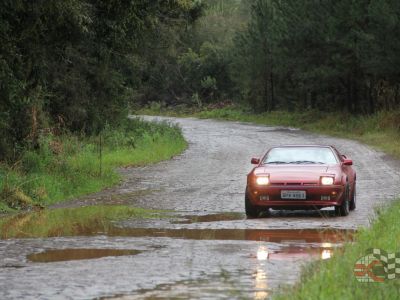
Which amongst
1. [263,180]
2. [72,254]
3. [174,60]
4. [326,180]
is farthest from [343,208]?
[174,60]

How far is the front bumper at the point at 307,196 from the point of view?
14922 mm

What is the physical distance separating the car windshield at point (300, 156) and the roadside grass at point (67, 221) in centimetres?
259

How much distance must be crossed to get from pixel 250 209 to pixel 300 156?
1.80 metres

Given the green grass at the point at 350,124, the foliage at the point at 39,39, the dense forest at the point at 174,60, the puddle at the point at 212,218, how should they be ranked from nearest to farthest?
the puddle at the point at 212,218 < the foliage at the point at 39,39 < the dense forest at the point at 174,60 < the green grass at the point at 350,124

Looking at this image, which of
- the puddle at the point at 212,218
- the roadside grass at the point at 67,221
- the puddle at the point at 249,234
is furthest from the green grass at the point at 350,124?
the puddle at the point at 249,234

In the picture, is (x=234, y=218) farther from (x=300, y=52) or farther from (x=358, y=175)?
(x=300, y=52)

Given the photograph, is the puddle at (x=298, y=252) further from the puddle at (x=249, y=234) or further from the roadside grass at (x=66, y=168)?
the roadside grass at (x=66, y=168)

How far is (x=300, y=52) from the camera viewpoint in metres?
55.2

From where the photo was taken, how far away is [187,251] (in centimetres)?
1066

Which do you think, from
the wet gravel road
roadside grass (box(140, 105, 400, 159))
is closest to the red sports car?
the wet gravel road

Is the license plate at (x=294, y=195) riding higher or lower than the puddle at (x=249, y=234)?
higher

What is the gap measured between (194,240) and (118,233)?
1428 millimetres

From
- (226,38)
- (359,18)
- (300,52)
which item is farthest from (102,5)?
(226,38)

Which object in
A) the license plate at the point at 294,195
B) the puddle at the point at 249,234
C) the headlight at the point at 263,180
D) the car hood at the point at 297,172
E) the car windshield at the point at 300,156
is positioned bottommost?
the puddle at the point at 249,234
